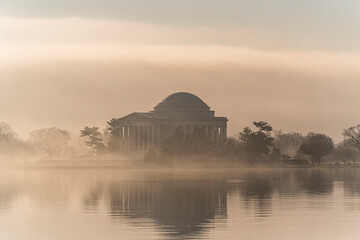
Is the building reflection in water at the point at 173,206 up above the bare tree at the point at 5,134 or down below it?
below

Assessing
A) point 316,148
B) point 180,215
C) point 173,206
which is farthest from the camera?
point 316,148

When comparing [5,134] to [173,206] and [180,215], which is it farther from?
[180,215]

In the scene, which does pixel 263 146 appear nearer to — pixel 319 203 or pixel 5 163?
pixel 5 163

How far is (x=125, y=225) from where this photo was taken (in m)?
41.5

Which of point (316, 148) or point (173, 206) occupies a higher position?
point (316, 148)

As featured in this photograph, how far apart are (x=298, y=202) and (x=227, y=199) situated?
5685 millimetres

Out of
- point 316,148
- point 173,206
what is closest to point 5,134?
point 316,148

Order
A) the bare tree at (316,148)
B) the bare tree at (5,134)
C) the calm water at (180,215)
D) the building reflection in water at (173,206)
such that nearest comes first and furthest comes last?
the calm water at (180,215) < the building reflection in water at (173,206) < the bare tree at (5,134) < the bare tree at (316,148)

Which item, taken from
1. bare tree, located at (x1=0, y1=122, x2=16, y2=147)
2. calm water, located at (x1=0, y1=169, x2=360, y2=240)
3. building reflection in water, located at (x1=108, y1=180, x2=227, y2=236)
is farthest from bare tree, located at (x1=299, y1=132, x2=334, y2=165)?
calm water, located at (x1=0, y1=169, x2=360, y2=240)

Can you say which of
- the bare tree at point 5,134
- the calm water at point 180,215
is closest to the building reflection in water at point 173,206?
the calm water at point 180,215

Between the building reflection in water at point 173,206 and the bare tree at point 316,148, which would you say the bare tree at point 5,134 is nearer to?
the bare tree at point 316,148

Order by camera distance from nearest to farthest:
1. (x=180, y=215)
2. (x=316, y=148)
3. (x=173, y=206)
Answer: (x=180, y=215) → (x=173, y=206) → (x=316, y=148)

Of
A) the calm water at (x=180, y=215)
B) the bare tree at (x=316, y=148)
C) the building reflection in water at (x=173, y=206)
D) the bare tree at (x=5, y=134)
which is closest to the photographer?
the calm water at (x=180, y=215)

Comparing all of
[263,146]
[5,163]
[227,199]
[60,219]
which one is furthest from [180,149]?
[60,219]
